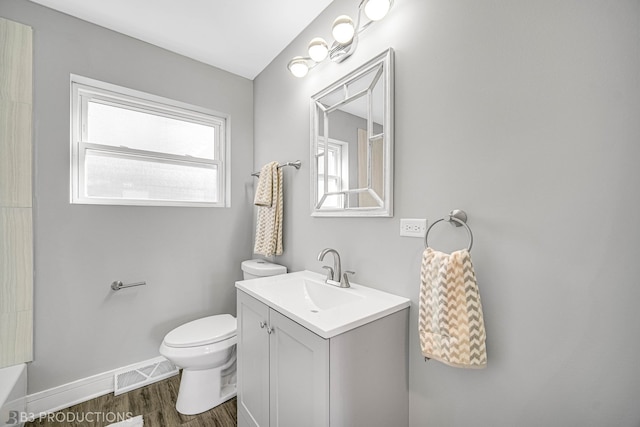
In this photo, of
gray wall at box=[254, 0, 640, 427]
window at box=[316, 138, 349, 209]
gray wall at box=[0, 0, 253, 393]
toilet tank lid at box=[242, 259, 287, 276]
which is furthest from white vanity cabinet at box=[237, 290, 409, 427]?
gray wall at box=[0, 0, 253, 393]

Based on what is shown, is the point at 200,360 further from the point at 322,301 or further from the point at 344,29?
the point at 344,29

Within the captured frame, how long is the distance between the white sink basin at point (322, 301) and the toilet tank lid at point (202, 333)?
498mm

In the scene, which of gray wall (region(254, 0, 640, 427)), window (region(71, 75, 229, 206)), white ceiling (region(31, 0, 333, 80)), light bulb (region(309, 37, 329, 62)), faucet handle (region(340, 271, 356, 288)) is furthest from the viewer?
window (region(71, 75, 229, 206))

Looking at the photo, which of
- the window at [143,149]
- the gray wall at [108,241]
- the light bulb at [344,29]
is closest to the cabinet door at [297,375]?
the gray wall at [108,241]

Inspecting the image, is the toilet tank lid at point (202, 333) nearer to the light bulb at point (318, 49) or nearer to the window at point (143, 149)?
the window at point (143, 149)

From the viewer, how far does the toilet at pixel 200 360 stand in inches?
58.3

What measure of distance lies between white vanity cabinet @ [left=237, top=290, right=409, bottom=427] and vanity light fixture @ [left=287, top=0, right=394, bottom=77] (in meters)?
1.38

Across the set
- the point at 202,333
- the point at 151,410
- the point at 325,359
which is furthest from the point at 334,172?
the point at 151,410

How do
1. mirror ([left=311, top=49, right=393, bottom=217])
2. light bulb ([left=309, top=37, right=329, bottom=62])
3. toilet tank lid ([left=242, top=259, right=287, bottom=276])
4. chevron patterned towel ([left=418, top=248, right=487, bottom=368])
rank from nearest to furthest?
1. chevron patterned towel ([left=418, top=248, right=487, bottom=368])
2. mirror ([left=311, top=49, right=393, bottom=217])
3. light bulb ([left=309, top=37, right=329, bottom=62])
4. toilet tank lid ([left=242, top=259, right=287, bottom=276])

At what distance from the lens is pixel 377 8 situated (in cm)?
114

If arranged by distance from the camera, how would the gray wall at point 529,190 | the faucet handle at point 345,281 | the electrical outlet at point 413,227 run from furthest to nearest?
1. the faucet handle at point 345,281
2. the electrical outlet at point 413,227
3. the gray wall at point 529,190

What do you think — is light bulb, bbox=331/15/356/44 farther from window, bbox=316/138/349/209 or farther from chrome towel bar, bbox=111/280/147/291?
chrome towel bar, bbox=111/280/147/291

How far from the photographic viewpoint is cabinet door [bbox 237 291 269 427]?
115 cm

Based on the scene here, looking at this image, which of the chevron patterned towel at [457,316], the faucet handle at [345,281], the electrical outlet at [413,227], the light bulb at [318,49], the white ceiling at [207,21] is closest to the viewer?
the chevron patterned towel at [457,316]
